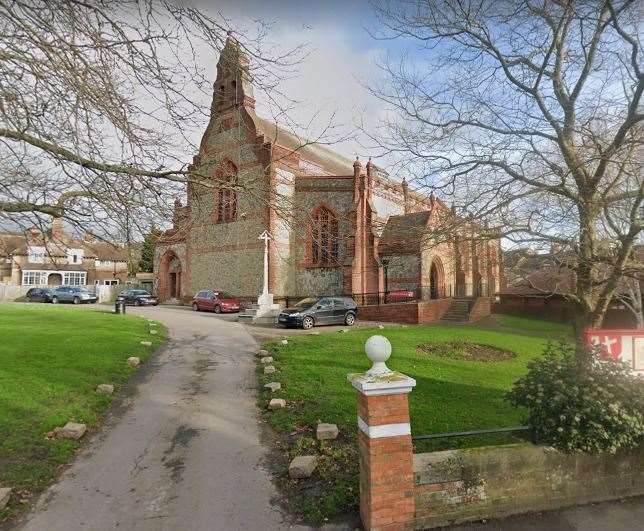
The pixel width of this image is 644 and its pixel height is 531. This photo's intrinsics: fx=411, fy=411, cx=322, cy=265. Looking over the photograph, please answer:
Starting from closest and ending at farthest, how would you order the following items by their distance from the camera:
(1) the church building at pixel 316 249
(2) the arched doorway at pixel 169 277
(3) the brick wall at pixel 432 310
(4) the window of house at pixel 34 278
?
1. (3) the brick wall at pixel 432 310
2. (1) the church building at pixel 316 249
3. (2) the arched doorway at pixel 169 277
4. (4) the window of house at pixel 34 278

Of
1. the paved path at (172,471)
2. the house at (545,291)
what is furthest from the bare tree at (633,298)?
the paved path at (172,471)

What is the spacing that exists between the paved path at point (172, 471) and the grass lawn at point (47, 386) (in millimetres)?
378

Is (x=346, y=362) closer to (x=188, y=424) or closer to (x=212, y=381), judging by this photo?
(x=212, y=381)

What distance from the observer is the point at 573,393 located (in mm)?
4430

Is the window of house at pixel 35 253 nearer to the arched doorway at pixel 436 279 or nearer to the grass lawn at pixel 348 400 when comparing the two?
the grass lawn at pixel 348 400

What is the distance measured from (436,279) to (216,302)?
1513cm

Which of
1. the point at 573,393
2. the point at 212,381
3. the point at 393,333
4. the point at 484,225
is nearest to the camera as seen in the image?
the point at 573,393

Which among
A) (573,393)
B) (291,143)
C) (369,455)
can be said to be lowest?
(369,455)

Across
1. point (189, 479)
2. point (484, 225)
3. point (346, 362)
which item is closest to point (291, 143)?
point (346, 362)

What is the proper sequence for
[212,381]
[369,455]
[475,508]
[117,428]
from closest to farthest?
1. [369,455]
2. [475,508]
3. [117,428]
4. [212,381]

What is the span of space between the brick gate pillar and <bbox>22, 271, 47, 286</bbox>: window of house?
60.8 metres

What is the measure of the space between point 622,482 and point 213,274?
28.8 meters

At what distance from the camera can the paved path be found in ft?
13.4

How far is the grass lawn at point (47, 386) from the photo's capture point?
5.08 meters
